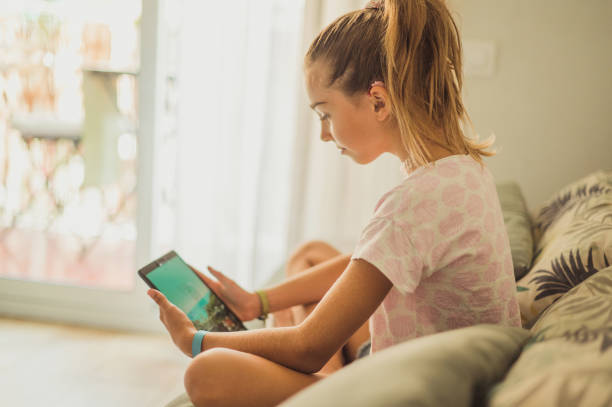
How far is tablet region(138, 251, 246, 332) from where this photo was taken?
3.45ft

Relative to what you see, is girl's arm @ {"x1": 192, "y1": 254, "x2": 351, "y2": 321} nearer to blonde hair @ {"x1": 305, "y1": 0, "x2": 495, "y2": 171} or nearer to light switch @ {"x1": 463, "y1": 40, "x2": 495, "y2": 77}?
blonde hair @ {"x1": 305, "y1": 0, "x2": 495, "y2": 171}

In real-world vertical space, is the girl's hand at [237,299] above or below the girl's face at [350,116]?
below

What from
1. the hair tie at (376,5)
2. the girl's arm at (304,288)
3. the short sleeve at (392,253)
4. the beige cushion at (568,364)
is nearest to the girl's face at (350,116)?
the hair tie at (376,5)

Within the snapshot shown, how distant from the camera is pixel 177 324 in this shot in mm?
927

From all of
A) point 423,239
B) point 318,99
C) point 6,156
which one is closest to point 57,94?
point 6,156

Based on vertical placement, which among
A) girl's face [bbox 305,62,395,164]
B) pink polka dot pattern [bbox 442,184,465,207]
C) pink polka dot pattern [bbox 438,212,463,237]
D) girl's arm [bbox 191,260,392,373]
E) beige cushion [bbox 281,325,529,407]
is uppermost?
girl's face [bbox 305,62,395,164]

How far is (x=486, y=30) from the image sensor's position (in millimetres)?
1928

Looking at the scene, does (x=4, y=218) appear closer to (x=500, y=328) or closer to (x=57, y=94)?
(x=57, y=94)

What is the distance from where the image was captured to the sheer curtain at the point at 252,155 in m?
1.87

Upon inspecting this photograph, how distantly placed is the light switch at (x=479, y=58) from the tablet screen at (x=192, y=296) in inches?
49.7

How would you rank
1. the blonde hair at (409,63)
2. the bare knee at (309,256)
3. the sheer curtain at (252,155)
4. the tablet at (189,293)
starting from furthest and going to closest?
1. the sheer curtain at (252,155)
2. the bare knee at (309,256)
3. the tablet at (189,293)
4. the blonde hair at (409,63)

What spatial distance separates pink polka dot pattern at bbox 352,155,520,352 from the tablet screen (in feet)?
1.18

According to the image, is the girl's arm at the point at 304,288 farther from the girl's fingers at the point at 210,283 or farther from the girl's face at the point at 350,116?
the girl's face at the point at 350,116

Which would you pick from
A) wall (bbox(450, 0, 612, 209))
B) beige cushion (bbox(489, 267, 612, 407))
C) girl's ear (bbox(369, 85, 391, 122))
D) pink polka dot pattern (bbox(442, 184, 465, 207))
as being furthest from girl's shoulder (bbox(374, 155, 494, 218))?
wall (bbox(450, 0, 612, 209))
